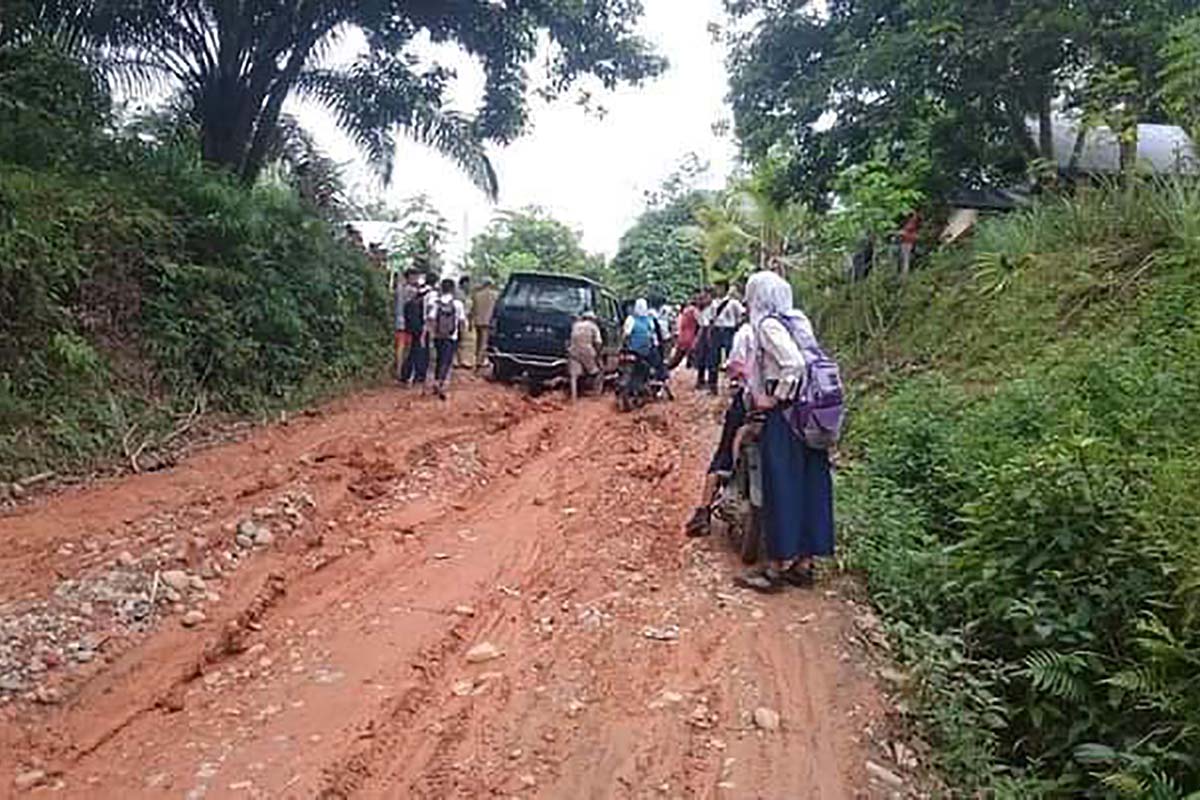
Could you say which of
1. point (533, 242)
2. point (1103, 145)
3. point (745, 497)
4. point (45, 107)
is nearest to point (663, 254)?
point (533, 242)

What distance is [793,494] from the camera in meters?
5.41

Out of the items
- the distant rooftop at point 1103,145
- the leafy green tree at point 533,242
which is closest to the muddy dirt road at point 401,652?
the distant rooftop at point 1103,145

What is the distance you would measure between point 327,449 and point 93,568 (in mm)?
3431

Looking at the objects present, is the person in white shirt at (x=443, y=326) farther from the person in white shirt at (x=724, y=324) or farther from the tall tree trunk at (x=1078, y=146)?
the tall tree trunk at (x=1078, y=146)

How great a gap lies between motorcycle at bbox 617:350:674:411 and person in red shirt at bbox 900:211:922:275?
4270mm

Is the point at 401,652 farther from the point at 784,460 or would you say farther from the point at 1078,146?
the point at 1078,146

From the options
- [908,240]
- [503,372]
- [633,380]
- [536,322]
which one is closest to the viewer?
[633,380]

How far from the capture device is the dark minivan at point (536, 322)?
553 inches

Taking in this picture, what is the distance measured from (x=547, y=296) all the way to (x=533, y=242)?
1132 inches

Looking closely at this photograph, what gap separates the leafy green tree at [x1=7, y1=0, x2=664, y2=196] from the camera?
1349cm

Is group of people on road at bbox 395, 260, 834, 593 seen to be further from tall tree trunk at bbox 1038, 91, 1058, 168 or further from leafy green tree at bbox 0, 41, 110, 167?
tall tree trunk at bbox 1038, 91, 1058, 168

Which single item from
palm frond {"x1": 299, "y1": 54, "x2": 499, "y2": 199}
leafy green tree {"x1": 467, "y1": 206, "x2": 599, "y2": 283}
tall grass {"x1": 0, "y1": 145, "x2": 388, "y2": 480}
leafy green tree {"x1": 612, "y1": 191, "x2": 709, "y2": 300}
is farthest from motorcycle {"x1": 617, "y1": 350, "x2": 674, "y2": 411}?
leafy green tree {"x1": 467, "y1": 206, "x2": 599, "y2": 283}

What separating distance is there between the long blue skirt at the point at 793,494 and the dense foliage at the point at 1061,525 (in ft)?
1.34

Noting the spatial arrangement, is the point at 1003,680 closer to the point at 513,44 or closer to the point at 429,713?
the point at 429,713
